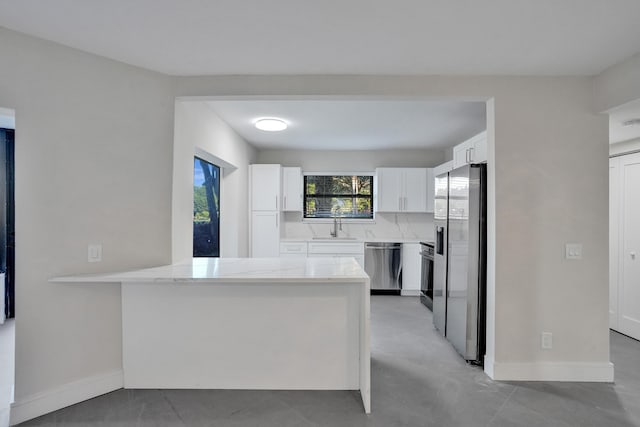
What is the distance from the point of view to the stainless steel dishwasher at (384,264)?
5180mm

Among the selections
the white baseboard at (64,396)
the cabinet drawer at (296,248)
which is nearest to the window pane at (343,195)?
the cabinet drawer at (296,248)

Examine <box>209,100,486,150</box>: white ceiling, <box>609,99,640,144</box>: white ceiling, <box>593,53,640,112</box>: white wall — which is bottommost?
<box>609,99,640,144</box>: white ceiling

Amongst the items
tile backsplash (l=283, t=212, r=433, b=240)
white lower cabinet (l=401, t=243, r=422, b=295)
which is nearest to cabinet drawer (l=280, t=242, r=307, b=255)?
tile backsplash (l=283, t=212, r=433, b=240)

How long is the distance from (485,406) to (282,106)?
3104 mm

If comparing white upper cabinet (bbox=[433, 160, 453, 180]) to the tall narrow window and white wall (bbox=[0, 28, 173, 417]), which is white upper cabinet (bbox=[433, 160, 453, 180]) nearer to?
the tall narrow window

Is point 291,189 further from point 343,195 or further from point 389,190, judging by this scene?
point 389,190

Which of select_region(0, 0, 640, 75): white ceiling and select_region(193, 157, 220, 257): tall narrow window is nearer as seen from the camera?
select_region(0, 0, 640, 75): white ceiling

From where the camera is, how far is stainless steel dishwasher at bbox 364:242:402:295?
518 cm

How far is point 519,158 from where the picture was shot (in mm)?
2543

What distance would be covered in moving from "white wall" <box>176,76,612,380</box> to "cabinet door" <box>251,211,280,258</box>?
293 cm

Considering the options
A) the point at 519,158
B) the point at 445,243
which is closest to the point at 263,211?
the point at 445,243

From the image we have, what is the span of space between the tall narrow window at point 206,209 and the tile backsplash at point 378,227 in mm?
1588

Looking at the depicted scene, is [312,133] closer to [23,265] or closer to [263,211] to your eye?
[263,211]

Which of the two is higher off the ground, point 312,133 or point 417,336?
Answer: point 312,133
